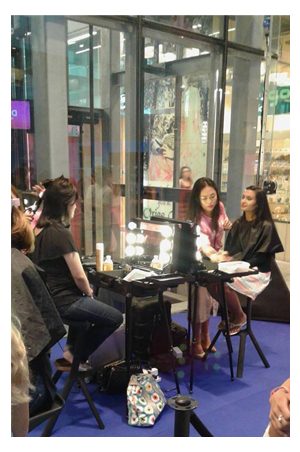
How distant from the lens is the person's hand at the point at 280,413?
1.05 meters

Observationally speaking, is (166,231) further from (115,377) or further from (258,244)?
(115,377)

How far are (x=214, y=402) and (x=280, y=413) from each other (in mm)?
1657

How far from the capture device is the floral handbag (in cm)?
231

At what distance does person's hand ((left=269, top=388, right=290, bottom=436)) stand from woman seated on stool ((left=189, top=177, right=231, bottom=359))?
80.1 inches

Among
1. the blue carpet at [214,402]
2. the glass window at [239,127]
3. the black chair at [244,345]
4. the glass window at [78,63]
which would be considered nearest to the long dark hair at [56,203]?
the blue carpet at [214,402]

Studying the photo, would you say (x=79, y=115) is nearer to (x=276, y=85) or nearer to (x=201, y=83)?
(x=201, y=83)

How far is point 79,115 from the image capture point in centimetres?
418

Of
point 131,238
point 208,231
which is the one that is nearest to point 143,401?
point 131,238

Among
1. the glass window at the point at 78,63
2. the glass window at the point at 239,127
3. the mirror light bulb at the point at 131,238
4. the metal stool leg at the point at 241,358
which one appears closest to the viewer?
the metal stool leg at the point at 241,358

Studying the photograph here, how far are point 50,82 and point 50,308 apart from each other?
2.53m

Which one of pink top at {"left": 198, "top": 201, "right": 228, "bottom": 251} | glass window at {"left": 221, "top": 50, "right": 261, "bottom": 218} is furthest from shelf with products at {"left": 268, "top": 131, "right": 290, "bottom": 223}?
pink top at {"left": 198, "top": 201, "right": 228, "bottom": 251}

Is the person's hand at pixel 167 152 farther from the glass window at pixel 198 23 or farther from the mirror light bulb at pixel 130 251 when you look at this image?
the mirror light bulb at pixel 130 251

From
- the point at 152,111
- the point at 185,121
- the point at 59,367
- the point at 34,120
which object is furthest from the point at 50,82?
the point at 59,367

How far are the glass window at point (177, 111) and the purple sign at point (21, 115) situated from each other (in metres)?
1.27
